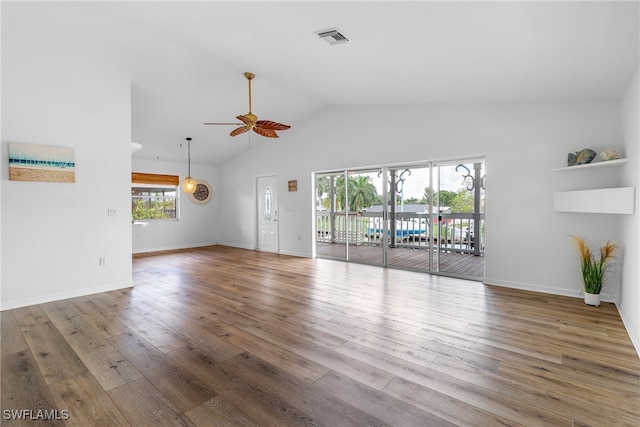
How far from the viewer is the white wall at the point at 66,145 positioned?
11.2 ft

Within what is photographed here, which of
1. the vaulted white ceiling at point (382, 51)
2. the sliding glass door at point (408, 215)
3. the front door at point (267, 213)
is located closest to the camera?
the vaulted white ceiling at point (382, 51)

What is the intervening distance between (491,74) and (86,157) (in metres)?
5.13

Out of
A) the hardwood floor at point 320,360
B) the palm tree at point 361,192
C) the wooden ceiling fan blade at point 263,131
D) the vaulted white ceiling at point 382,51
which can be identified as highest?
the vaulted white ceiling at point 382,51

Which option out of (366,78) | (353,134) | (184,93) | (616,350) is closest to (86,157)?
(184,93)

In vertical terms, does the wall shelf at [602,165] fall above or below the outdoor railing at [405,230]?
above

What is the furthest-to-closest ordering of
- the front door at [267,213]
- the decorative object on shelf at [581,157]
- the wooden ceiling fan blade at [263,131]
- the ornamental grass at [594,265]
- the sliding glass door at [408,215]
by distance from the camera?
the front door at [267,213] → the sliding glass door at [408,215] → the wooden ceiling fan blade at [263,131] → the decorative object on shelf at [581,157] → the ornamental grass at [594,265]

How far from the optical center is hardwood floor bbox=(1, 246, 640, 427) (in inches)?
66.3

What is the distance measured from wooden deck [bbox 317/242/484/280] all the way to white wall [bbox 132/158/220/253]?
154 inches

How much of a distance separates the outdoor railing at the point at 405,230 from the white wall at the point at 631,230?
2.26 m

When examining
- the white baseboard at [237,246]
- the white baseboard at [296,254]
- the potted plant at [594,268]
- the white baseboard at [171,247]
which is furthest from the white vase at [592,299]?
the white baseboard at [171,247]

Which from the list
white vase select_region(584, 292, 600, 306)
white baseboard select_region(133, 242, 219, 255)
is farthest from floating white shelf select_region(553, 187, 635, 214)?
white baseboard select_region(133, 242, 219, 255)

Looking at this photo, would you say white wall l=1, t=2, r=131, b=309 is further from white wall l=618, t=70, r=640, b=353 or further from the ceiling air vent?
white wall l=618, t=70, r=640, b=353

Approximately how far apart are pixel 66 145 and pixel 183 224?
4923 millimetres

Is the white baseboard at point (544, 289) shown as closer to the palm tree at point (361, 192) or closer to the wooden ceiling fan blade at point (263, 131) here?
the palm tree at point (361, 192)
